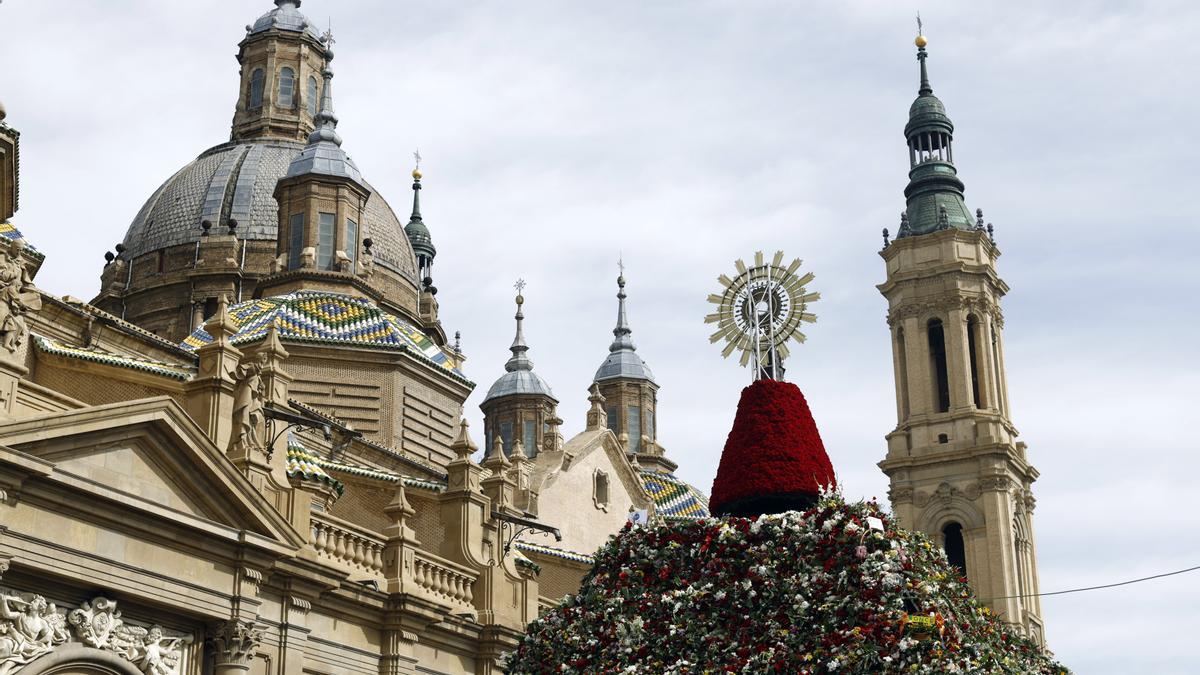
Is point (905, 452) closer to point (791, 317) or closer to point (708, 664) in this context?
point (791, 317)

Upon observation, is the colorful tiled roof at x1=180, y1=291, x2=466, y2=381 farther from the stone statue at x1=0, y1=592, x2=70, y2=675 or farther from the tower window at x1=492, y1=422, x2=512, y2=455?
the tower window at x1=492, y1=422, x2=512, y2=455

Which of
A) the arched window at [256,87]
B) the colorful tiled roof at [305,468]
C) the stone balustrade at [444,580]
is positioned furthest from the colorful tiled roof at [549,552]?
the arched window at [256,87]

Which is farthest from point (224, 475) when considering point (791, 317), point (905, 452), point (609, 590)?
point (905, 452)

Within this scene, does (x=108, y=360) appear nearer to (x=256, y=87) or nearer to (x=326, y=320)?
(x=326, y=320)

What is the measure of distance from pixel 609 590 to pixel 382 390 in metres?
19.9

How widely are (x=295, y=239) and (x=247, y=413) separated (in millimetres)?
21316

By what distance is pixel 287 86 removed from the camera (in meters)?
54.8

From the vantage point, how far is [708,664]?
61.3 ft

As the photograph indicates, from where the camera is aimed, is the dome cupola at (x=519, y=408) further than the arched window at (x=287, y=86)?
Yes

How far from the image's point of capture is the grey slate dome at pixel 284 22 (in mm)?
55156

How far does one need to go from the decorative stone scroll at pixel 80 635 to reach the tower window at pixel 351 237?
2374cm

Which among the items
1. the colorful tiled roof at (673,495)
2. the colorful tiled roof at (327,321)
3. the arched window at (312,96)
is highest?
the arched window at (312,96)

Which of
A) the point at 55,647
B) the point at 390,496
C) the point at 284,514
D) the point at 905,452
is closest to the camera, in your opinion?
the point at 55,647

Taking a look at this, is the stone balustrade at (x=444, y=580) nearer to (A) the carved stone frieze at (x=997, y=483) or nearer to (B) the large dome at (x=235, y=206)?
(B) the large dome at (x=235, y=206)
